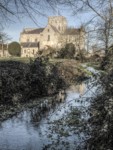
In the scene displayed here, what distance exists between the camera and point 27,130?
1179 cm

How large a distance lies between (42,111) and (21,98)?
2.99m

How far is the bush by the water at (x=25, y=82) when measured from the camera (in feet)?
57.6

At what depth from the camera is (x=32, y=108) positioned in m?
16.3

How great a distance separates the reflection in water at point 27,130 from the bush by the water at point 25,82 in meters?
2.14

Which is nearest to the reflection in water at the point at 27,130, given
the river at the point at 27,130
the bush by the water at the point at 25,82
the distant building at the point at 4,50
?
the river at the point at 27,130

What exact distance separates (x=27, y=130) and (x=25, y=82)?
8282 mm

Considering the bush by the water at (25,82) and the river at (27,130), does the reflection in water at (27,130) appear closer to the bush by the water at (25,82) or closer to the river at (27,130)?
the river at (27,130)

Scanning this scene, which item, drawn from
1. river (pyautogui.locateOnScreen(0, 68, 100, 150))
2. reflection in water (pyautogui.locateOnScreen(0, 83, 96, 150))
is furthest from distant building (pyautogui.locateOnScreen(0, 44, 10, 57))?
river (pyautogui.locateOnScreen(0, 68, 100, 150))

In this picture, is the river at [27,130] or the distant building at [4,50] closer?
the river at [27,130]

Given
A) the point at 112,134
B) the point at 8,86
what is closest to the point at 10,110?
the point at 8,86

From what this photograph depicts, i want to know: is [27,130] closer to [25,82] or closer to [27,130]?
[27,130]

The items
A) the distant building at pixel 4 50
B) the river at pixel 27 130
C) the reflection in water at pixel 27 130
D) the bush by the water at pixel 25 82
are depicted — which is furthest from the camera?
the distant building at pixel 4 50

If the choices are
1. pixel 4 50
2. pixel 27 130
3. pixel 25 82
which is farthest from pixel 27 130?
pixel 4 50

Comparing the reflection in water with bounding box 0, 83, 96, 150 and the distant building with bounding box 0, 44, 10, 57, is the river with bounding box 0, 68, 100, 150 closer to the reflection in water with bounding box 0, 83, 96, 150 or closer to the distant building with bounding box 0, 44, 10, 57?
the reflection in water with bounding box 0, 83, 96, 150
